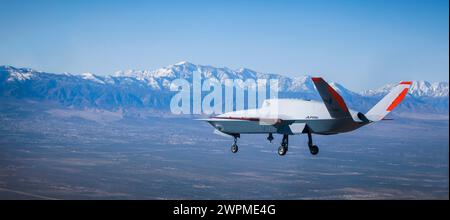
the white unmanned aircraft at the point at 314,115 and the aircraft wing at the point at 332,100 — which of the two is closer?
the aircraft wing at the point at 332,100

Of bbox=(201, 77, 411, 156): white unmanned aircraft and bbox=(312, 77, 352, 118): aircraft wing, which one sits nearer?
bbox=(312, 77, 352, 118): aircraft wing

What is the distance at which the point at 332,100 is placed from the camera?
53.2m

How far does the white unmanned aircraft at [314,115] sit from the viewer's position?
54.8 m

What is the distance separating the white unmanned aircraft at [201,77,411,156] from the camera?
180 feet

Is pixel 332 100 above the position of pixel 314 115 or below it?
above

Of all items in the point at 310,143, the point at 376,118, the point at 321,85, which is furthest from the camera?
the point at 310,143

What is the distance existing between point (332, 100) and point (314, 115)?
358cm

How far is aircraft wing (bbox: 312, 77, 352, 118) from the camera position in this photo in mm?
50188

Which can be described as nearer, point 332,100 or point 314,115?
point 332,100

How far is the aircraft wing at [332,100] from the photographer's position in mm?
50188
